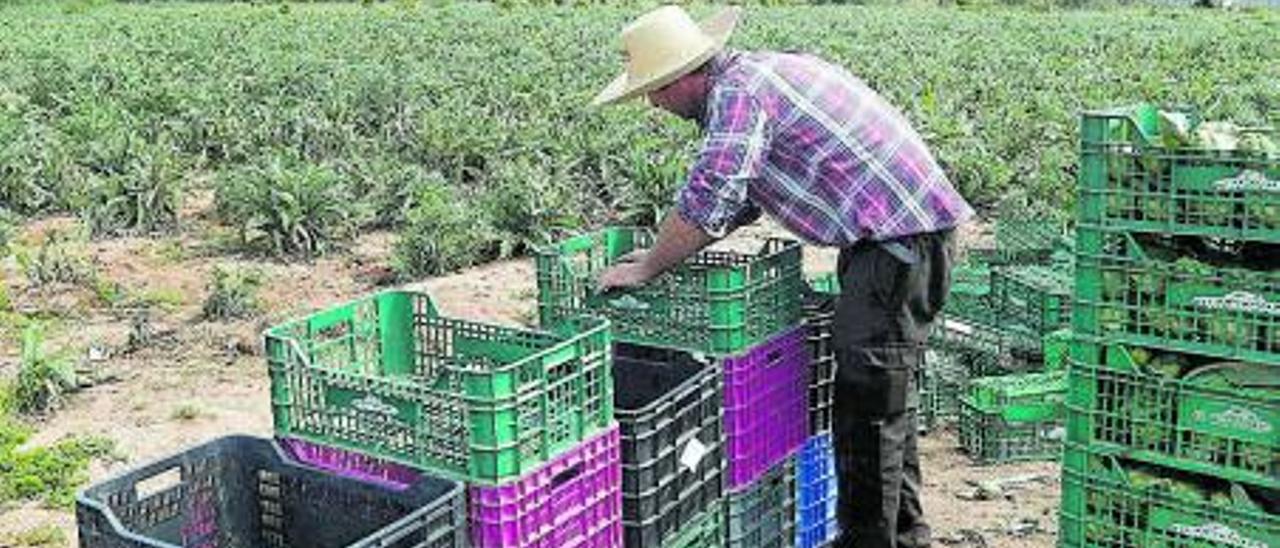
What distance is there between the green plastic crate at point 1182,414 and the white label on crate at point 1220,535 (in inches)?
6.2

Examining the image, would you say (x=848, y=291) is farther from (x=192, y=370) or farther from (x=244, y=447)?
(x=192, y=370)

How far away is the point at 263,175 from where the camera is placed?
1088cm

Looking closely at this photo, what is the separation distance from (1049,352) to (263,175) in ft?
21.0

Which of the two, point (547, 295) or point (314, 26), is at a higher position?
point (314, 26)

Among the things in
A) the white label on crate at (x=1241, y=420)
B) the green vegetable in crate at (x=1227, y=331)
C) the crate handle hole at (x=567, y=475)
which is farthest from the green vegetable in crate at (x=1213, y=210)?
the crate handle hole at (x=567, y=475)

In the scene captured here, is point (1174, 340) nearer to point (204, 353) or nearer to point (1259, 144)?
point (1259, 144)

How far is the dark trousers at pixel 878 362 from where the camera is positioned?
474cm

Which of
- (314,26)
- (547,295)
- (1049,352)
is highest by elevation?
(314,26)

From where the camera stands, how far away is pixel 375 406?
A: 3947 millimetres

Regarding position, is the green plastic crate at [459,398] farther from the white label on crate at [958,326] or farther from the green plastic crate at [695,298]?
the white label on crate at [958,326]

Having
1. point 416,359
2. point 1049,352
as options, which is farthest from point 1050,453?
point 416,359

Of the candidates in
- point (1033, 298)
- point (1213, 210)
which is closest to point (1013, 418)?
point (1033, 298)

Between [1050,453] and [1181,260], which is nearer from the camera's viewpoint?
[1181,260]

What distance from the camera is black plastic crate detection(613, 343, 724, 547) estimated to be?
14.0 ft
